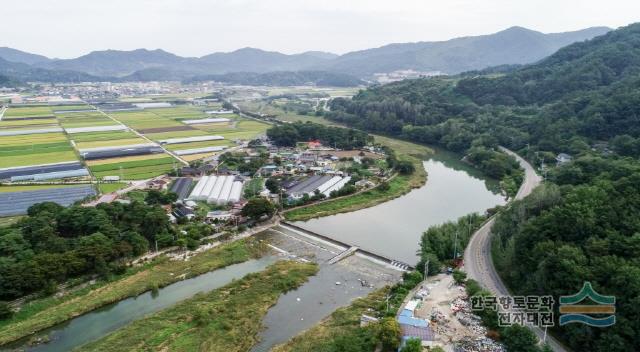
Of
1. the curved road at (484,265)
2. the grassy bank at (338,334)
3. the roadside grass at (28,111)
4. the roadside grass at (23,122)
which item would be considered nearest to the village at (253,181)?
the grassy bank at (338,334)

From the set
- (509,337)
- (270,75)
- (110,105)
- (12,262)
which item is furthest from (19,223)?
(270,75)

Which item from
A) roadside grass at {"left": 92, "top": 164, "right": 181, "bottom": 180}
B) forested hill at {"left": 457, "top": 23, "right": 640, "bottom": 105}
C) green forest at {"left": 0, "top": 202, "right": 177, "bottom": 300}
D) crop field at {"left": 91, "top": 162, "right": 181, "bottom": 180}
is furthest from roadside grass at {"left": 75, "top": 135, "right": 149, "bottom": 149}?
forested hill at {"left": 457, "top": 23, "right": 640, "bottom": 105}

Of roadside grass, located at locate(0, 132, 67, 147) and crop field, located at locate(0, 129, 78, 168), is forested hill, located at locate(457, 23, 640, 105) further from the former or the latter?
roadside grass, located at locate(0, 132, 67, 147)

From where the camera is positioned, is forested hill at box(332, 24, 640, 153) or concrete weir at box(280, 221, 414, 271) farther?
forested hill at box(332, 24, 640, 153)

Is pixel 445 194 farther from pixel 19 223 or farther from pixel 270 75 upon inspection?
pixel 270 75

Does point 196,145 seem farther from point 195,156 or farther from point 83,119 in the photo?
point 83,119
